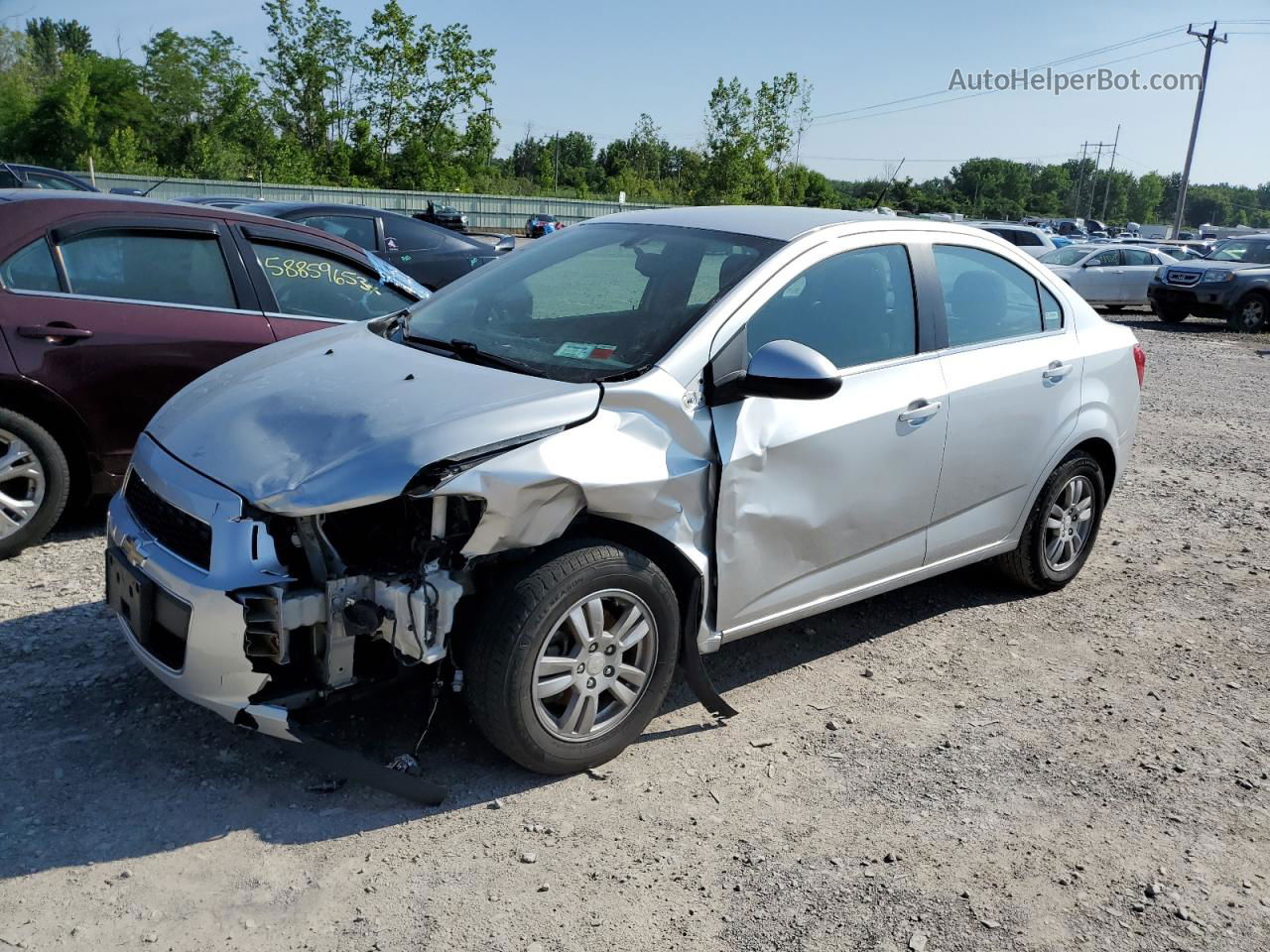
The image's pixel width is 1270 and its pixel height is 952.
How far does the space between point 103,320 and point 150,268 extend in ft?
1.38

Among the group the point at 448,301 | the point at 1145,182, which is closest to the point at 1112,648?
the point at 448,301

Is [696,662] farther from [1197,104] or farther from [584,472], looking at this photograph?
[1197,104]

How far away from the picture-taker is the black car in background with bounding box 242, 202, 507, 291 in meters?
11.3

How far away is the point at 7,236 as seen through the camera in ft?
16.2

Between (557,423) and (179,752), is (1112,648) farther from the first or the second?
(179,752)

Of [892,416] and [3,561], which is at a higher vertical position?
[892,416]

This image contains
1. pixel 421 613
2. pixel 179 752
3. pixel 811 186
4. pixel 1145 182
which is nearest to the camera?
pixel 421 613

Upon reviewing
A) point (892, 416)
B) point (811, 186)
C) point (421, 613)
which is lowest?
point (421, 613)

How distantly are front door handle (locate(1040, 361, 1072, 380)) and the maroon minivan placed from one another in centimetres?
364

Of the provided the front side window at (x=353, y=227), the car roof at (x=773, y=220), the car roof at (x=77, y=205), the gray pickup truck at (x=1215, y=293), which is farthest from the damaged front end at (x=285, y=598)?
the gray pickup truck at (x=1215, y=293)

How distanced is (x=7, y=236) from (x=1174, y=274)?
64.6 ft

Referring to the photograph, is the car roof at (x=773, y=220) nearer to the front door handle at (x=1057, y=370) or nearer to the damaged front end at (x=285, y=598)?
the front door handle at (x=1057, y=370)

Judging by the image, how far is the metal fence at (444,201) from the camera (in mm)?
40938

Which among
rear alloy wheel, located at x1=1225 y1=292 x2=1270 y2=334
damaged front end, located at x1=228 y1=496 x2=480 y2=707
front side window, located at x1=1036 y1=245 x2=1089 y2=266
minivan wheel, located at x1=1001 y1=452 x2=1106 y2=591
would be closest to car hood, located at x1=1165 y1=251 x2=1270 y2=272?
rear alloy wheel, located at x1=1225 y1=292 x2=1270 y2=334
